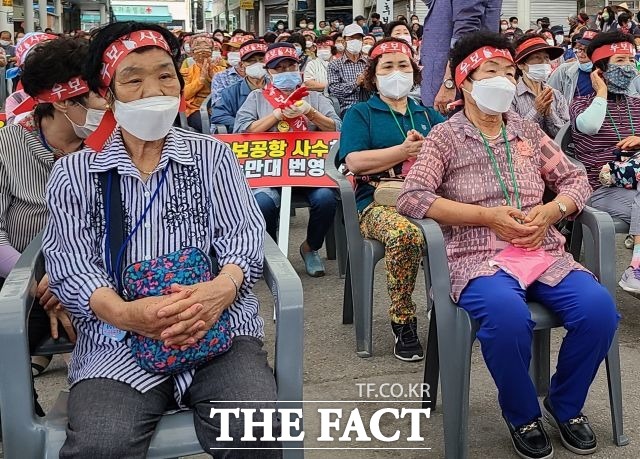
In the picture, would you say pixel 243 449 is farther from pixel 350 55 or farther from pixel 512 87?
pixel 350 55

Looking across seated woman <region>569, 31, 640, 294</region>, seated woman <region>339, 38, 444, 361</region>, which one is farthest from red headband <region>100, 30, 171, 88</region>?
seated woman <region>569, 31, 640, 294</region>

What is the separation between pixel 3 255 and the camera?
2771 millimetres

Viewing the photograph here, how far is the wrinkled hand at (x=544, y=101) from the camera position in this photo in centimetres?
514

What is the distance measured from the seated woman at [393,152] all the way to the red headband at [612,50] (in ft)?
3.83

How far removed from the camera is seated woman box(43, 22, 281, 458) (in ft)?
6.87

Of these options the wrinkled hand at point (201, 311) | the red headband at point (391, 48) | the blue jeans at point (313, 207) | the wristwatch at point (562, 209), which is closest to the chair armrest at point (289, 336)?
the wrinkled hand at point (201, 311)

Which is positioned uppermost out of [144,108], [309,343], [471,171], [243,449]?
[144,108]

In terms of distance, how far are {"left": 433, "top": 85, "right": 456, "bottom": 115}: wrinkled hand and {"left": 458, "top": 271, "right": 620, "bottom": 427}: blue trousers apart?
1.49 metres

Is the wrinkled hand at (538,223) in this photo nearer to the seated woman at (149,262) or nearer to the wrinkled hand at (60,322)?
the seated woman at (149,262)

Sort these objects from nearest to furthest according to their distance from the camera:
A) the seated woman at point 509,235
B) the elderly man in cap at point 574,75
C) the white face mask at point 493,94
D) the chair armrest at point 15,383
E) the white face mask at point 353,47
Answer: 1. the chair armrest at point 15,383
2. the seated woman at point 509,235
3. the white face mask at point 493,94
4. the elderly man in cap at point 574,75
5. the white face mask at point 353,47

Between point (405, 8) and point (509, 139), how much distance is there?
94.2 feet

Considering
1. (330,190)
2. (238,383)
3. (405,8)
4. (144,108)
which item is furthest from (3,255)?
(405,8)

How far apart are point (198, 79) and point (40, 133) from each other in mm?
4898

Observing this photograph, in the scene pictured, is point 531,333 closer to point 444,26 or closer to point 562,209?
point 562,209
